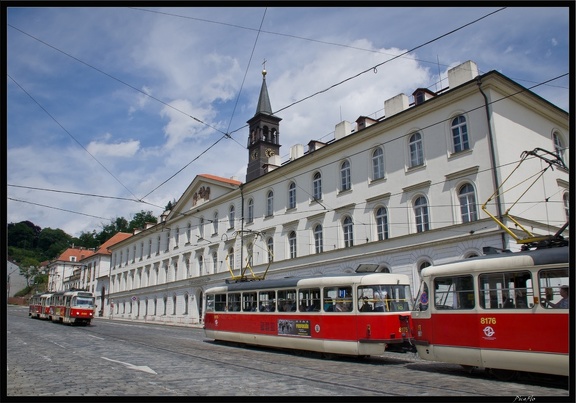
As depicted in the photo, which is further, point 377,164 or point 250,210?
point 250,210

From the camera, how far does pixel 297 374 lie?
11.2 meters

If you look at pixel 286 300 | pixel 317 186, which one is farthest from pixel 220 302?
pixel 317 186

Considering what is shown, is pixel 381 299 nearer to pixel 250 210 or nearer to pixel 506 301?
pixel 506 301

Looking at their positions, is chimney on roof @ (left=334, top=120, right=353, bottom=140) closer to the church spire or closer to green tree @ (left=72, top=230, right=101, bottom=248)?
the church spire

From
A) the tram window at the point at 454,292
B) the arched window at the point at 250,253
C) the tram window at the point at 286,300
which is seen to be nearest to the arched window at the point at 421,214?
the tram window at the point at 286,300

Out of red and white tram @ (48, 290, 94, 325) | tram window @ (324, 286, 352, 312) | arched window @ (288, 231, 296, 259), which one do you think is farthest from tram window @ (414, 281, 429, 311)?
red and white tram @ (48, 290, 94, 325)

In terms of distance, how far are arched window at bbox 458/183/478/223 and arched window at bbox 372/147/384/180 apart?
4.99 metres

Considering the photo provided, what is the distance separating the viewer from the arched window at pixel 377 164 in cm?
2634

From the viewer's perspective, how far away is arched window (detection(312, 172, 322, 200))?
3031 cm

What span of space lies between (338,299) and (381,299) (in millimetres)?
1447

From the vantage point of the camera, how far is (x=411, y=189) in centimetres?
2425

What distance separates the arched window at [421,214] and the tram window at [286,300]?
30.7 feet

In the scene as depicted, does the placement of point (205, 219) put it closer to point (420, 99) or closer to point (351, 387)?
point (420, 99)

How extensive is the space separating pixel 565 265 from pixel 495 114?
13.5 m
